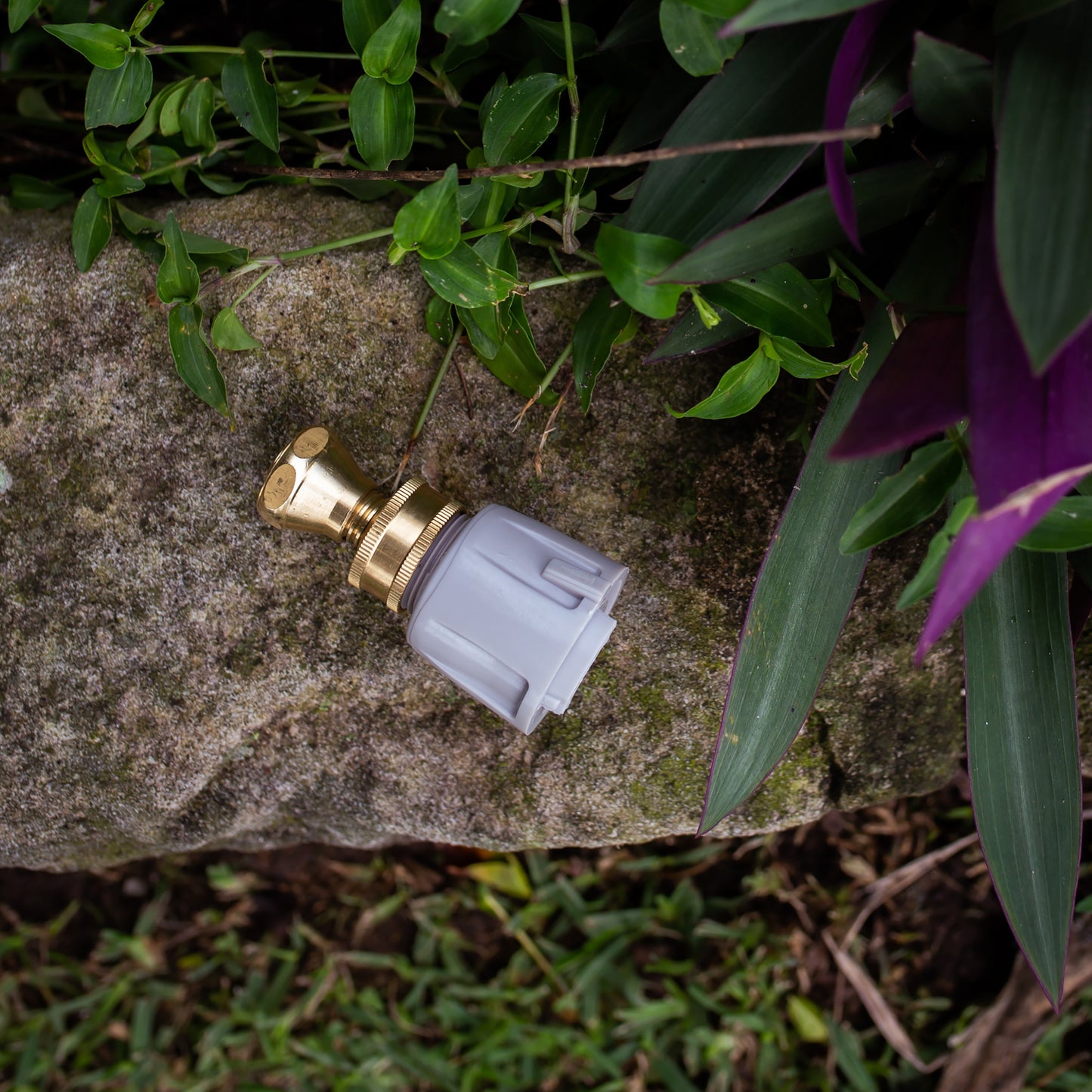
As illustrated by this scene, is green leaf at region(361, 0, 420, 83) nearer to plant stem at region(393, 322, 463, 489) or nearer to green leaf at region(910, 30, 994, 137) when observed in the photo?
plant stem at region(393, 322, 463, 489)

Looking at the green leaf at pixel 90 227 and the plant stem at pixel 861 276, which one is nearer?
the plant stem at pixel 861 276

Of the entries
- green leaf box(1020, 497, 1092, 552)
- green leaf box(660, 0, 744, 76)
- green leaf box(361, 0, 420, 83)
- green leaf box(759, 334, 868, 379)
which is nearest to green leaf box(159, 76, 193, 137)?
green leaf box(361, 0, 420, 83)

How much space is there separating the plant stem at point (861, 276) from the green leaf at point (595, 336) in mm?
173

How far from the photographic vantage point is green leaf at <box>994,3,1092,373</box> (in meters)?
0.49

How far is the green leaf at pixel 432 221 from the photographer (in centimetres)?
64

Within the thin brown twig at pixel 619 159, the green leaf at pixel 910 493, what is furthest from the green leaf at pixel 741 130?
the green leaf at pixel 910 493

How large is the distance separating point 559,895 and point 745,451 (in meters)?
0.81

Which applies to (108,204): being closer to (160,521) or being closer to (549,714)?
(160,521)

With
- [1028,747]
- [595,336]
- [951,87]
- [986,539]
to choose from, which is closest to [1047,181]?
[951,87]

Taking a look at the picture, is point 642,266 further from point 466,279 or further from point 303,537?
point 303,537

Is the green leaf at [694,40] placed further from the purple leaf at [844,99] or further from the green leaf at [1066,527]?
the green leaf at [1066,527]

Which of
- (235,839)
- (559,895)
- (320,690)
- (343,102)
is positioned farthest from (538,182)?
(559,895)

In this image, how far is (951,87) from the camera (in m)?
0.60

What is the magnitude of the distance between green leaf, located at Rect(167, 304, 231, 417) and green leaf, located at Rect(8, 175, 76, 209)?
31 cm
